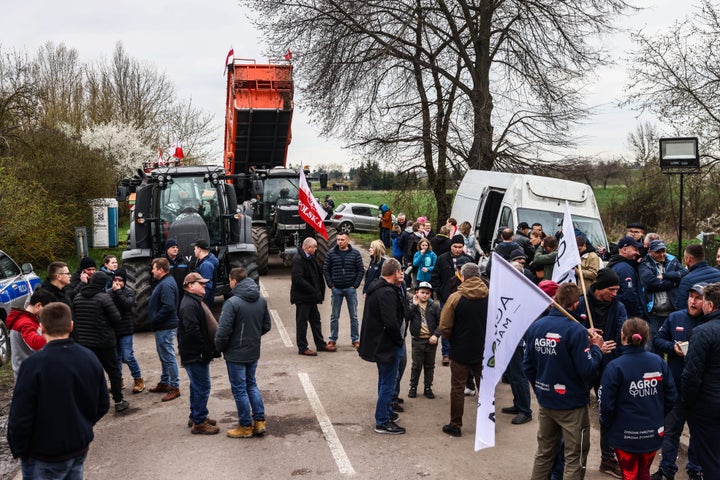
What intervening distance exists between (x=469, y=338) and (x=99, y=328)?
431 centimetres

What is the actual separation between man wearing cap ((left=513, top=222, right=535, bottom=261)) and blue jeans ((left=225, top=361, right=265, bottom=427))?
624 cm

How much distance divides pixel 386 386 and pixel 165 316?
303cm

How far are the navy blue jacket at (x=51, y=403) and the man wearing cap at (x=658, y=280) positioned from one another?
665cm

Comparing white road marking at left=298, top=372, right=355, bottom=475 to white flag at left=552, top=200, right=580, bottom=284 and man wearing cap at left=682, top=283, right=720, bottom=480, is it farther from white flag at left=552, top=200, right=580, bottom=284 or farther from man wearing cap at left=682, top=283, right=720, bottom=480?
man wearing cap at left=682, top=283, right=720, bottom=480

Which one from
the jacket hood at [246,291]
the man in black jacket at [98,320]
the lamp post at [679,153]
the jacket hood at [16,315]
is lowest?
the man in black jacket at [98,320]

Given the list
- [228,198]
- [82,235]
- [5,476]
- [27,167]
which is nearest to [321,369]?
[5,476]

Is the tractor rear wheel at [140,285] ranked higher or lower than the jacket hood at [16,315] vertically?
lower

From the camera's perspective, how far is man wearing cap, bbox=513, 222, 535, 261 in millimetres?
12523

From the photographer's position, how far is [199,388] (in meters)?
7.79

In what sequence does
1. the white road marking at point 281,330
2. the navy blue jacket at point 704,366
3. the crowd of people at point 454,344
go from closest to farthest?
the crowd of people at point 454,344 → the navy blue jacket at point 704,366 → the white road marking at point 281,330

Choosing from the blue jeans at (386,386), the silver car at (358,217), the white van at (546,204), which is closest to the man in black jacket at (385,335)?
the blue jeans at (386,386)

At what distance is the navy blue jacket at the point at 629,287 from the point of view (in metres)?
8.10

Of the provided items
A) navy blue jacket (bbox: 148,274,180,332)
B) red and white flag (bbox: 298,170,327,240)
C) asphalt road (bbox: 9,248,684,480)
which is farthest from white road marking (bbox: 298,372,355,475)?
red and white flag (bbox: 298,170,327,240)

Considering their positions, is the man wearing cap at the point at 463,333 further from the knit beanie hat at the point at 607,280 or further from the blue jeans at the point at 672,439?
the blue jeans at the point at 672,439
